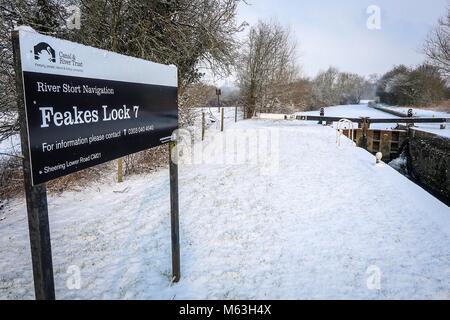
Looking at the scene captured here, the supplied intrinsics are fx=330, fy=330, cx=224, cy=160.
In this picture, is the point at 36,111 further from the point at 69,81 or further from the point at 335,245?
the point at 335,245

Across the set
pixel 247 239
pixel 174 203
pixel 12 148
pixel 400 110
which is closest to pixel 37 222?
pixel 174 203

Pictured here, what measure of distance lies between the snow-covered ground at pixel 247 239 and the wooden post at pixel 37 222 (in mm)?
1832

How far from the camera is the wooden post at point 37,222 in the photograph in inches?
84.4

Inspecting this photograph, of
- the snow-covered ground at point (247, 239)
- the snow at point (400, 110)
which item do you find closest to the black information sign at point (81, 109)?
the snow-covered ground at point (247, 239)

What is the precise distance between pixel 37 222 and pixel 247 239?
3.86m

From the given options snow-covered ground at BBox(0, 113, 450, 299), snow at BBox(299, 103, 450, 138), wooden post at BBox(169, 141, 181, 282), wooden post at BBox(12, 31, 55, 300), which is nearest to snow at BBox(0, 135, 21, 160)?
snow-covered ground at BBox(0, 113, 450, 299)

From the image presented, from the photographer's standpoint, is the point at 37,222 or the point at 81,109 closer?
the point at 37,222

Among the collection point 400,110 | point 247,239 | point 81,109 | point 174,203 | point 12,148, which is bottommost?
point 247,239

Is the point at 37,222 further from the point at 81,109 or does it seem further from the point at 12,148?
the point at 12,148

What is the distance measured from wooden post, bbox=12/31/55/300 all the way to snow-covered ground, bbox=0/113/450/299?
6.01 feet

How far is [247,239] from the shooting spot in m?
5.64

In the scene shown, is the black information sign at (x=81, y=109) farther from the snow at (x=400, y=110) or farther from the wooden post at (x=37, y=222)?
the snow at (x=400, y=110)

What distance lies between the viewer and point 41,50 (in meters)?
2.20

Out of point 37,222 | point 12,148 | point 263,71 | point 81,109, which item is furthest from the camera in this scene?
point 263,71
